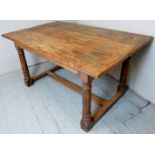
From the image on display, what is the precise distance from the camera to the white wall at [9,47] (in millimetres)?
1987

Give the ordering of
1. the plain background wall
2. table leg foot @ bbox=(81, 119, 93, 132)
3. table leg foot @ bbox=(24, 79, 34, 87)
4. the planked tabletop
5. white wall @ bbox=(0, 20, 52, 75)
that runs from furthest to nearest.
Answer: white wall @ bbox=(0, 20, 52, 75)
table leg foot @ bbox=(24, 79, 34, 87)
the plain background wall
table leg foot @ bbox=(81, 119, 93, 132)
the planked tabletop

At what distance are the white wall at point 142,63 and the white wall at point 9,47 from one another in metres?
0.96

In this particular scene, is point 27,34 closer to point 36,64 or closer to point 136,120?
point 36,64

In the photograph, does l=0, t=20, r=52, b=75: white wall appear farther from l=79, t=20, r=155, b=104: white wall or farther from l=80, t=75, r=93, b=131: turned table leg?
l=80, t=75, r=93, b=131: turned table leg

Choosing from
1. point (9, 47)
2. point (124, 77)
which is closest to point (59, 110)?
point (124, 77)

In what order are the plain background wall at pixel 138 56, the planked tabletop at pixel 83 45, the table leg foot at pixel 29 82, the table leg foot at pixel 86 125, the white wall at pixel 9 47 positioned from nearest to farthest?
1. the planked tabletop at pixel 83 45
2. the table leg foot at pixel 86 125
3. the plain background wall at pixel 138 56
4. the table leg foot at pixel 29 82
5. the white wall at pixel 9 47

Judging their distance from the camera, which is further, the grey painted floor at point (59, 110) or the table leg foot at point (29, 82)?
the table leg foot at point (29, 82)

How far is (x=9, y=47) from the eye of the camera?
2.11 m

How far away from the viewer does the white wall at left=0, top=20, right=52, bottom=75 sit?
6.52ft

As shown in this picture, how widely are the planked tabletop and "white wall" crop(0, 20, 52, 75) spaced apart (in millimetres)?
418

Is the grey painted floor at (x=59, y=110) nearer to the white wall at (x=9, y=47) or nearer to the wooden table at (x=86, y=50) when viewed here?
the wooden table at (x=86, y=50)

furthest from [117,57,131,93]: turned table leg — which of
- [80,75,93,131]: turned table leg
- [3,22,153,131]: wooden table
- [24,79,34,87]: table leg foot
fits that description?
[24,79,34,87]: table leg foot

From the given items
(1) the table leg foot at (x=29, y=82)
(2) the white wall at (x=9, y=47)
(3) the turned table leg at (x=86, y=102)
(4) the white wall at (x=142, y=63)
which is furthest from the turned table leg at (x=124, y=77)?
(2) the white wall at (x=9, y=47)
